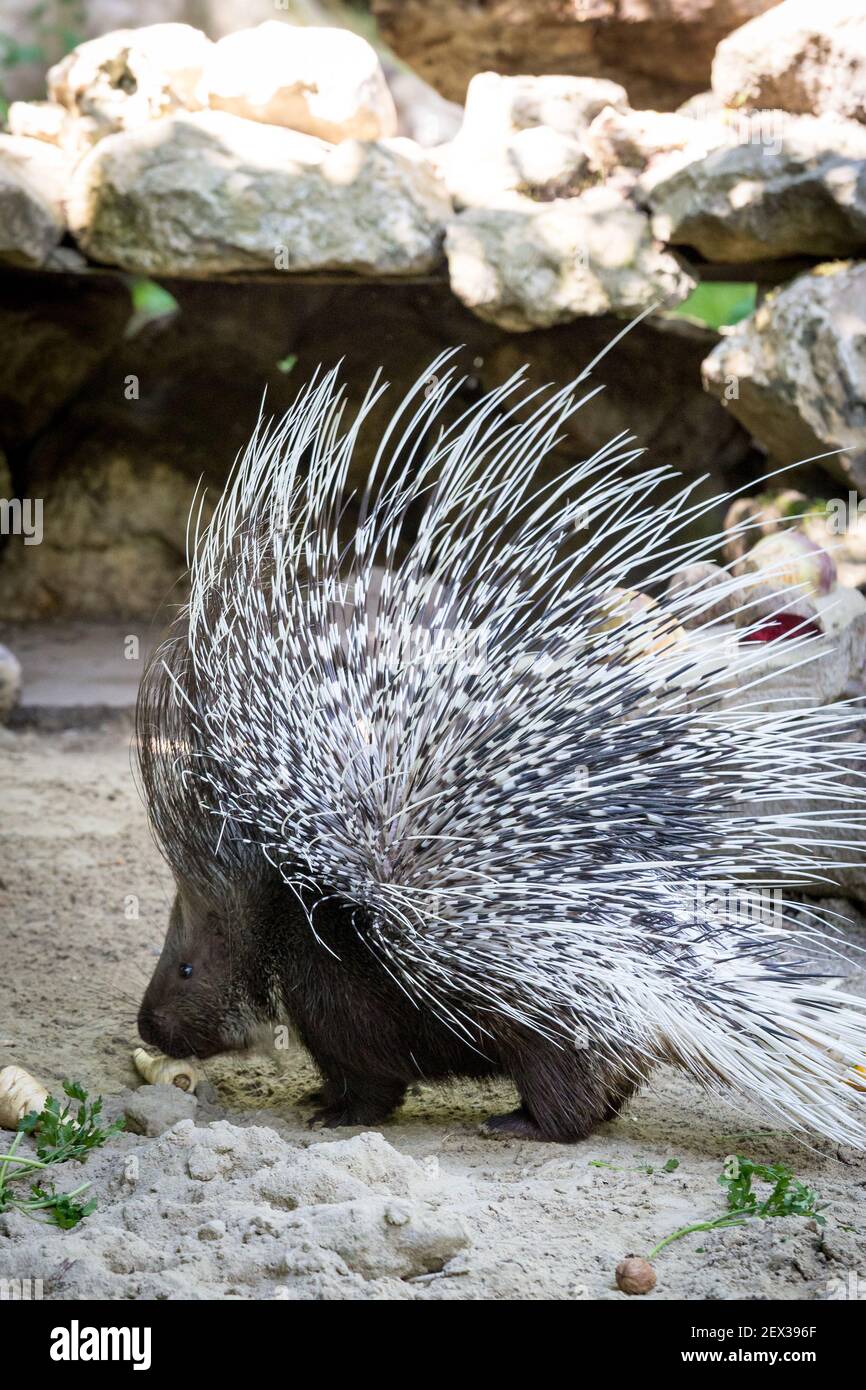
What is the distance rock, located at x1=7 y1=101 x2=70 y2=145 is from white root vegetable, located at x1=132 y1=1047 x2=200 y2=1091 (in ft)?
16.7

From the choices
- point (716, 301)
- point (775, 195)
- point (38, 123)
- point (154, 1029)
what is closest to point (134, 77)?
point (38, 123)

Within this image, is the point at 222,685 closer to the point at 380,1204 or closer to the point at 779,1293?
the point at 380,1204

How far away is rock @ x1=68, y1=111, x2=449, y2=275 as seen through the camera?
6.03 metres

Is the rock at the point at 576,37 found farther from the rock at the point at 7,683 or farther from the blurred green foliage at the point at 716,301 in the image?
the rock at the point at 7,683

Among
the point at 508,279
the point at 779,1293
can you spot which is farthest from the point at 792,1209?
the point at 508,279

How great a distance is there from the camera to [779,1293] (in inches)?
81.4

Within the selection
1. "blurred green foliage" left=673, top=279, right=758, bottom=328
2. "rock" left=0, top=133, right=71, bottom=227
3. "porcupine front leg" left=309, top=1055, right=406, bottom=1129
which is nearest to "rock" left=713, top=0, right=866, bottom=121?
"rock" left=0, top=133, right=71, bottom=227

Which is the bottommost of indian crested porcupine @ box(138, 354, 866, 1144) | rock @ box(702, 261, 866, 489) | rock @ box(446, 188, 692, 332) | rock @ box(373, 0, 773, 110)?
indian crested porcupine @ box(138, 354, 866, 1144)

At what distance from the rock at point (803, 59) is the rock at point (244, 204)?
4.77 ft

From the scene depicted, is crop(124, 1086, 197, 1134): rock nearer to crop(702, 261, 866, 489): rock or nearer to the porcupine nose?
the porcupine nose

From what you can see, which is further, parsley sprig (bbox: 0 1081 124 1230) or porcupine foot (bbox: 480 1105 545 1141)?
porcupine foot (bbox: 480 1105 545 1141)

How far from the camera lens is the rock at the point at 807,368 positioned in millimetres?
5340

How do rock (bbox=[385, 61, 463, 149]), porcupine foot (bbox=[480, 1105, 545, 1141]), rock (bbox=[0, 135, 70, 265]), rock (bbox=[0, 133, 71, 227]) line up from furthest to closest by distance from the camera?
rock (bbox=[385, 61, 463, 149]) → rock (bbox=[0, 133, 71, 227]) → rock (bbox=[0, 135, 70, 265]) → porcupine foot (bbox=[480, 1105, 545, 1141])

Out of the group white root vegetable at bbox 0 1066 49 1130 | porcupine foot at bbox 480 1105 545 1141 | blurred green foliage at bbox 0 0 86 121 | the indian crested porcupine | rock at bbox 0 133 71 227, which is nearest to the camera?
the indian crested porcupine
